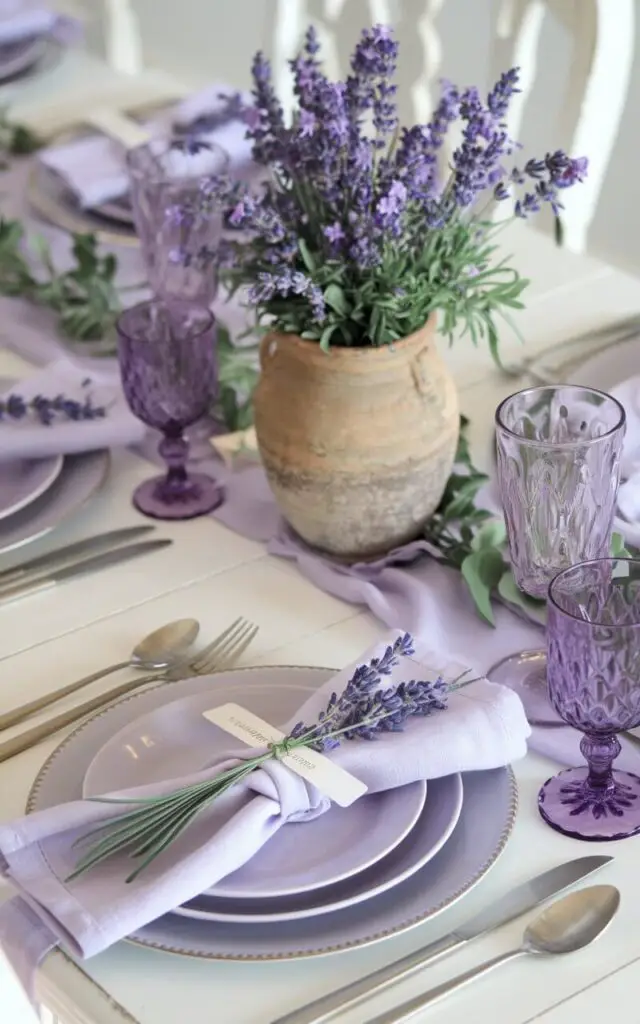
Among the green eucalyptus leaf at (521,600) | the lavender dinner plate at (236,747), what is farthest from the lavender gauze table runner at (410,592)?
the lavender dinner plate at (236,747)

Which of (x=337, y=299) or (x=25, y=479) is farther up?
(x=337, y=299)

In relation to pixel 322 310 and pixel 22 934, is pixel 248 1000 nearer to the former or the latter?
pixel 22 934

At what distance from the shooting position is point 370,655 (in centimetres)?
89

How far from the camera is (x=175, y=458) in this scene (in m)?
1.18

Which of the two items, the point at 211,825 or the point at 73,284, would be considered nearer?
the point at 211,825

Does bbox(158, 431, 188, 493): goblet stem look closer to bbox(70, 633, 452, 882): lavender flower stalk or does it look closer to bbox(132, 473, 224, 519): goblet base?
bbox(132, 473, 224, 519): goblet base

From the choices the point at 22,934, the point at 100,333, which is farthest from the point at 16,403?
the point at 22,934

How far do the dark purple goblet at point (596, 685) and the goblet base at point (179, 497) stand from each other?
0.42m

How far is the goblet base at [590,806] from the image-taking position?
31.9 inches

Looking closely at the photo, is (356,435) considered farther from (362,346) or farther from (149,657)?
(149,657)

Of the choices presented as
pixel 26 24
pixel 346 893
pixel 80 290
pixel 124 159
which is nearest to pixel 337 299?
pixel 346 893

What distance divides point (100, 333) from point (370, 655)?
656mm

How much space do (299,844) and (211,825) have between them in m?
0.05

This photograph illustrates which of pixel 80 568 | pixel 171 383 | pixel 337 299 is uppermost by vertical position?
pixel 337 299
